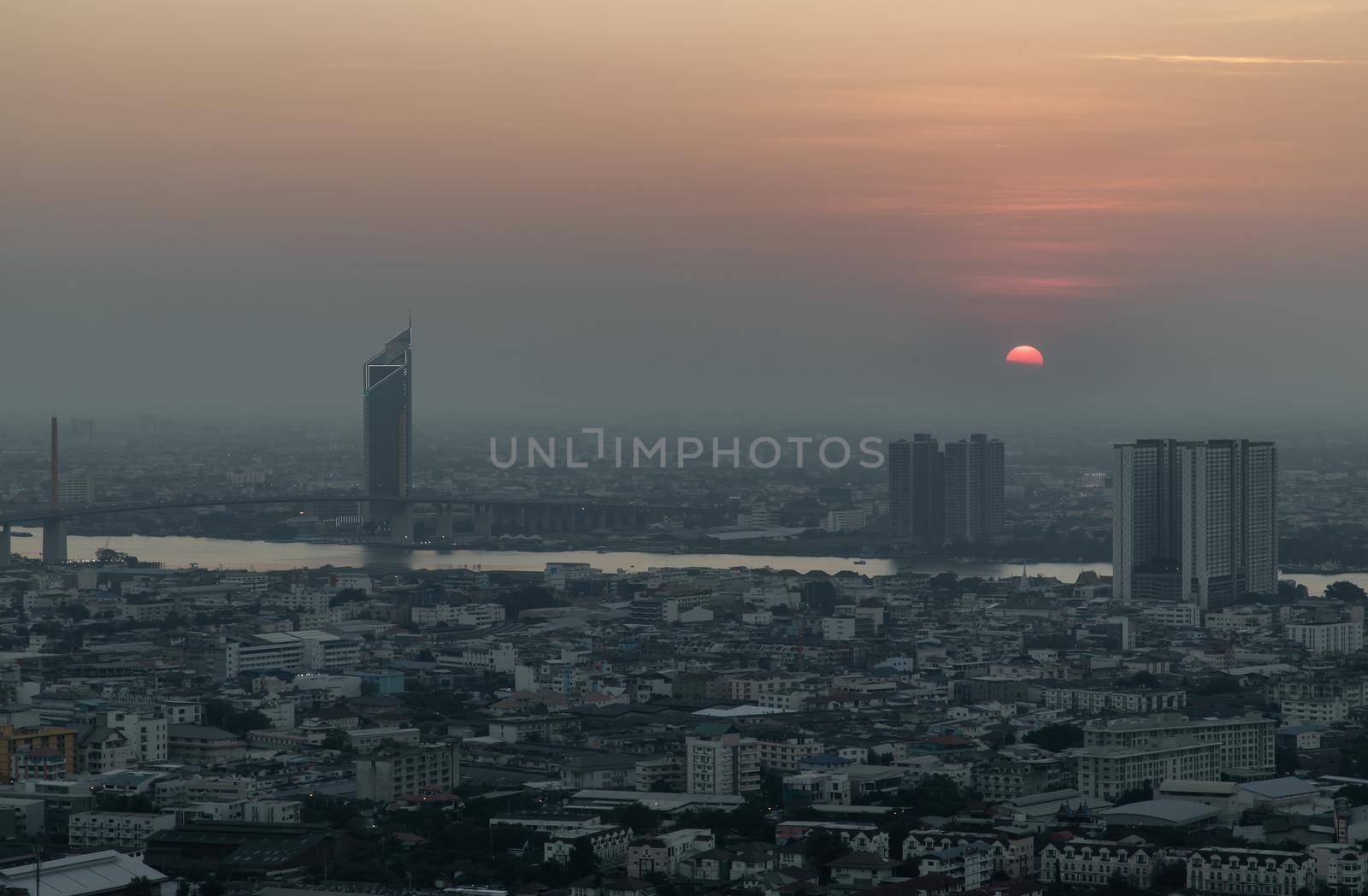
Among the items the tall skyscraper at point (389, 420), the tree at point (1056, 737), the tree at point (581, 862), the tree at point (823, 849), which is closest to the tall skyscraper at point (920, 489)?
the tall skyscraper at point (389, 420)

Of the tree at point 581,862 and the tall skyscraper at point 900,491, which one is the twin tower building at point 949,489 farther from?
the tree at point 581,862

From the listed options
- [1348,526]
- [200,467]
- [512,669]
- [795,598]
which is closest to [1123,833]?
A: [512,669]

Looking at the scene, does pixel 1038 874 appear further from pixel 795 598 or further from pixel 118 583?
pixel 118 583

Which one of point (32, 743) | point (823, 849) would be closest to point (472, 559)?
point (32, 743)

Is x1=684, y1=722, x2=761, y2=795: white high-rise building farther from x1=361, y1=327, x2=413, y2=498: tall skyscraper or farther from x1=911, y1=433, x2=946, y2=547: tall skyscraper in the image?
x1=361, y1=327, x2=413, y2=498: tall skyscraper

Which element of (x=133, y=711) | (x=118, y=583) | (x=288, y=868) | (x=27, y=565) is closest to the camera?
(x=288, y=868)

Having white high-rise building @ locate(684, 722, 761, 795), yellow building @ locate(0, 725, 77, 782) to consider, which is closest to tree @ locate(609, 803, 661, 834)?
white high-rise building @ locate(684, 722, 761, 795)

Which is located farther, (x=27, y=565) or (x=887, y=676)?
(x=27, y=565)
